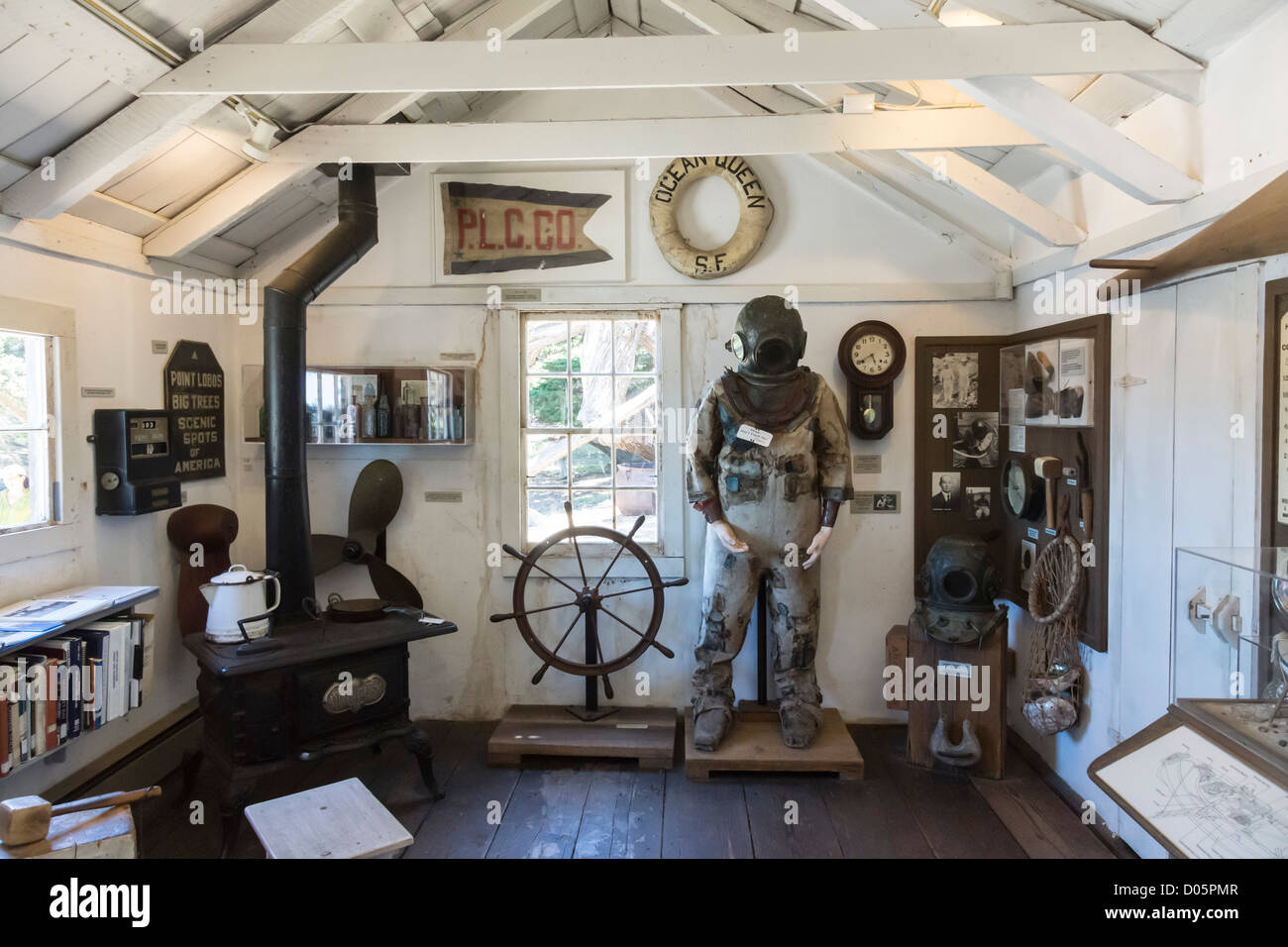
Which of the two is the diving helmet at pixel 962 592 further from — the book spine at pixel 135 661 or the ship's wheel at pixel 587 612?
the book spine at pixel 135 661

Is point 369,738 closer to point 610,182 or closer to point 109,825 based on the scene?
point 109,825

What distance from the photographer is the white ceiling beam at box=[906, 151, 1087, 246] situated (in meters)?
3.39

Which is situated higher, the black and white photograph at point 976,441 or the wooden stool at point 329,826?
the black and white photograph at point 976,441

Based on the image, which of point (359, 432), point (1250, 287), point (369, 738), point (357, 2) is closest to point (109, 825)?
point (369, 738)

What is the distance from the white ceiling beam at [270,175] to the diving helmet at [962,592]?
2875 mm

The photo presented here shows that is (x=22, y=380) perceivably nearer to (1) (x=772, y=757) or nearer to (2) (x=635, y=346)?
(2) (x=635, y=346)

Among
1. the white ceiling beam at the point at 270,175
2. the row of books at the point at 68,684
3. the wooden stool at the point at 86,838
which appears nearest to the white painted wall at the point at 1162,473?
the wooden stool at the point at 86,838

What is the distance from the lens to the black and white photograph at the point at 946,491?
4191 millimetres

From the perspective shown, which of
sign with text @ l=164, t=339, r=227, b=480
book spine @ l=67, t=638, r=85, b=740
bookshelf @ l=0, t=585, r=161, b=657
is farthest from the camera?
sign with text @ l=164, t=339, r=227, b=480

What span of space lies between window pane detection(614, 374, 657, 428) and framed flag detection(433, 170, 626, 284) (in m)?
0.51

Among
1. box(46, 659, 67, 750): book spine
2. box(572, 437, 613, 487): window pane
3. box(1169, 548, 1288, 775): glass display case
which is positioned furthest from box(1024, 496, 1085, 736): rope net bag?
box(46, 659, 67, 750): book spine

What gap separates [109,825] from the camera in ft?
6.75

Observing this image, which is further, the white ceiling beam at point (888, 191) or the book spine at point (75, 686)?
the white ceiling beam at point (888, 191)

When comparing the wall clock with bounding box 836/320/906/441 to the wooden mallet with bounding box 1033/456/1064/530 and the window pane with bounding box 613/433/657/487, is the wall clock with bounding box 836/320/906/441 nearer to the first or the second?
the wooden mallet with bounding box 1033/456/1064/530
